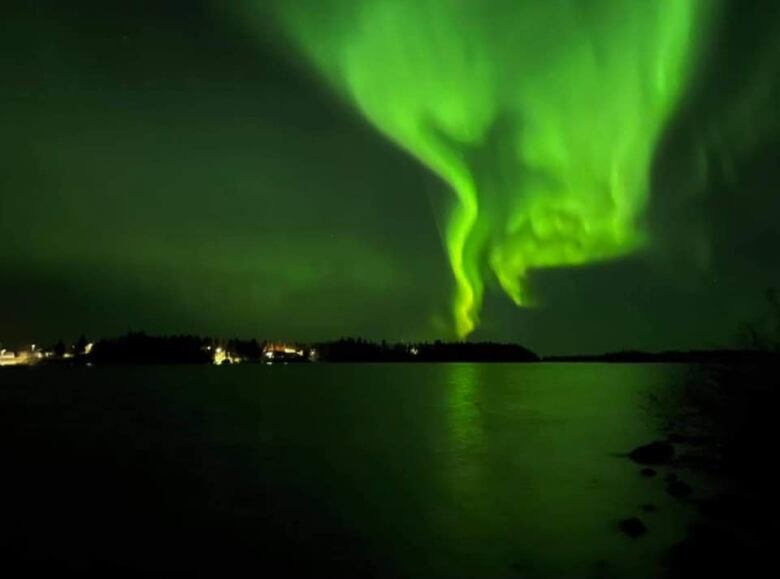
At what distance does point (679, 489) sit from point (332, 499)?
33.4ft

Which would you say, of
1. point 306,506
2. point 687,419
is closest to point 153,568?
point 306,506

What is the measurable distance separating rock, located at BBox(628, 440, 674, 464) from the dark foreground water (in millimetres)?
837

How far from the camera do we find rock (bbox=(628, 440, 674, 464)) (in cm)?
2555

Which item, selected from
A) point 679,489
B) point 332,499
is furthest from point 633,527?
point 332,499

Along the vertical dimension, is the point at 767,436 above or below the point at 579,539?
above

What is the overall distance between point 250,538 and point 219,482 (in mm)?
7956

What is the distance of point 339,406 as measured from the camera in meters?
58.7

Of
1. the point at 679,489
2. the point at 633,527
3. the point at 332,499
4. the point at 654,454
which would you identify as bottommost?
the point at 633,527

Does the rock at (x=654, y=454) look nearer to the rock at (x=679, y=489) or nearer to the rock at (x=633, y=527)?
the rock at (x=679, y=489)

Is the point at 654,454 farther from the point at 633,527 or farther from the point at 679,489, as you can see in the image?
the point at 633,527

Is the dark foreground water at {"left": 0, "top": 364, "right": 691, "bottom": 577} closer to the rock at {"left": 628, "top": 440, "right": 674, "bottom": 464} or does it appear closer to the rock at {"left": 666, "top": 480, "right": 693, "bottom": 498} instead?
the rock at {"left": 666, "top": 480, "right": 693, "bottom": 498}

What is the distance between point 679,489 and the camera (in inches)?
749

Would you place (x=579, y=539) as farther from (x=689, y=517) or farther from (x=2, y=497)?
(x=2, y=497)

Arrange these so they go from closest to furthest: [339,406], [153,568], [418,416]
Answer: [153,568] → [418,416] → [339,406]
